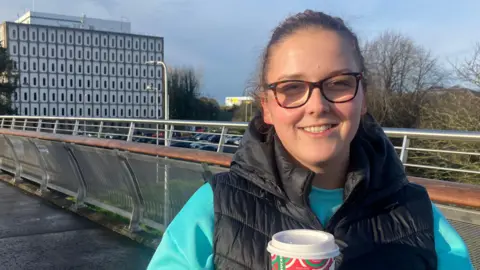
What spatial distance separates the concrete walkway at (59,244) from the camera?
5.34 metres

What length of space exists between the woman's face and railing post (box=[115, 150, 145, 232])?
466 centimetres

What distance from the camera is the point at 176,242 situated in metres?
1.38

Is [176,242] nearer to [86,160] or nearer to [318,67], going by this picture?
[318,67]

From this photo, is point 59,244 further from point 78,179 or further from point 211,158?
point 211,158

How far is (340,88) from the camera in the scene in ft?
4.97

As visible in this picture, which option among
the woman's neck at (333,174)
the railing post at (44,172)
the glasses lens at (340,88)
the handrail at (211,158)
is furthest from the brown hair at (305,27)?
the railing post at (44,172)

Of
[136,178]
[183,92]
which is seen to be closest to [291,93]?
[136,178]

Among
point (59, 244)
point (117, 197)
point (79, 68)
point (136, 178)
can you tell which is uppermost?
point (79, 68)

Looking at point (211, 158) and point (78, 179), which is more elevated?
point (211, 158)

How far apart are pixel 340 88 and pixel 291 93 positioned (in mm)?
151

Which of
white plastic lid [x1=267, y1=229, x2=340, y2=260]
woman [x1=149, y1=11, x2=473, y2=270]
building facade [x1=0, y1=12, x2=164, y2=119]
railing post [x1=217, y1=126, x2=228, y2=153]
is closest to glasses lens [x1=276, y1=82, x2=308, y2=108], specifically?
woman [x1=149, y1=11, x2=473, y2=270]

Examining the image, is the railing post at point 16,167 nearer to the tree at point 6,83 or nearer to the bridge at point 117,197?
the bridge at point 117,197

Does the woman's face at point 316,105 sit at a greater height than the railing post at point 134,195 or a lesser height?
greater

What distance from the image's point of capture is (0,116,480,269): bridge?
375 cm
